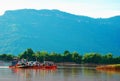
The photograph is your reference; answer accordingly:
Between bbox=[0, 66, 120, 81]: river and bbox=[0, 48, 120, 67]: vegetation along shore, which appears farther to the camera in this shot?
bbox=[0, 48, 120, 67]: vegetation along shore

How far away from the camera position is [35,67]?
11281 cm

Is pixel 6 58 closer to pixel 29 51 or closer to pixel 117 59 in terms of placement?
pixel 29 51

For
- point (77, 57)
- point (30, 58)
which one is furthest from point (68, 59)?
point (30, 58)

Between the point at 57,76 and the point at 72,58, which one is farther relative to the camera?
the point at 72,58

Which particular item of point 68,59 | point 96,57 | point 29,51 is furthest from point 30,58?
point 96,57

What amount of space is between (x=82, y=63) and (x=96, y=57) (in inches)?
294

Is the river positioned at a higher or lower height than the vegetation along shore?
lower

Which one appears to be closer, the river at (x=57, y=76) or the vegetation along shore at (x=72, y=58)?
the river at (x=57, y=76)

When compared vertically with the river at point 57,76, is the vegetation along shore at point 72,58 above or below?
above

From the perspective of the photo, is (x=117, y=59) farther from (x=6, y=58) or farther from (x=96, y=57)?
(x=6, y=58)

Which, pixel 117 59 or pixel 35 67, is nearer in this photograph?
pixel 35 67

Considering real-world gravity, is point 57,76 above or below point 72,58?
below

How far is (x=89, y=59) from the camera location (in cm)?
18538

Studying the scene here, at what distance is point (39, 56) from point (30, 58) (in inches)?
176
